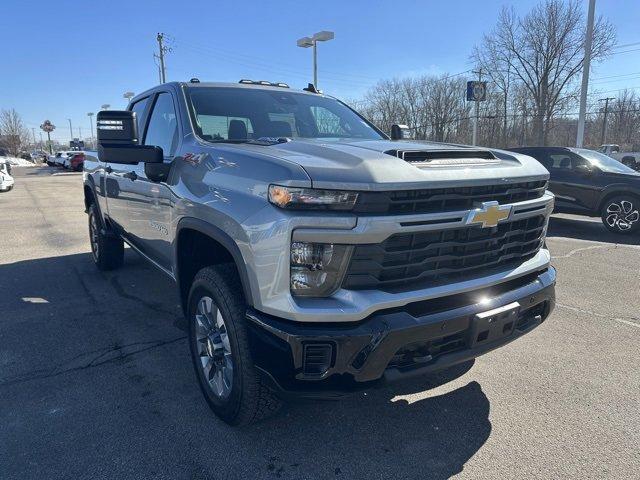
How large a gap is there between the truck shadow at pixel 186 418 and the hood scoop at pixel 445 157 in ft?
3.70

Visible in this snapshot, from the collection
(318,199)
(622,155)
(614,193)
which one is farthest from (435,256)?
(622,155)

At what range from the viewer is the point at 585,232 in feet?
29.2

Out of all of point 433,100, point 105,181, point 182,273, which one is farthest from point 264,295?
point 433,100

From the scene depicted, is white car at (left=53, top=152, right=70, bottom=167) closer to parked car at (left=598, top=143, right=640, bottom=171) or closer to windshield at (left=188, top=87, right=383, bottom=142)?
parked car at (left=598, top=143, right=640, bottom=171)

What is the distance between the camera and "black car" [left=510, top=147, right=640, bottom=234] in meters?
8.43

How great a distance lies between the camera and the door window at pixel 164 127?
349 cm

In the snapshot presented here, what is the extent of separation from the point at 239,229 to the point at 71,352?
2324mm

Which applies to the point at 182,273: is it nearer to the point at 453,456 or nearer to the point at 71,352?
the point at 71,352

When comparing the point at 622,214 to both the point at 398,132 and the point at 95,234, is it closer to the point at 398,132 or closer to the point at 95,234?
the point at 398,132

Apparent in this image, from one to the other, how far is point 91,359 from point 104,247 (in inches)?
101

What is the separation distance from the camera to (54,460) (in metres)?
2.45

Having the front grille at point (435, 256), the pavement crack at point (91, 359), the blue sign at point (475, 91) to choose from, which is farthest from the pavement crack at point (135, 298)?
the blue sign at point (475, 91)

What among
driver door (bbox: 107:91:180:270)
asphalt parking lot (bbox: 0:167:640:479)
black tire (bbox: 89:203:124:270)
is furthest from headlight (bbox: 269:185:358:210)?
black tire (bbox: 89:203:124:270)

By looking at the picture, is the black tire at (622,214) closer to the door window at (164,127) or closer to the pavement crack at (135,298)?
the pavement crack at (135,298)
